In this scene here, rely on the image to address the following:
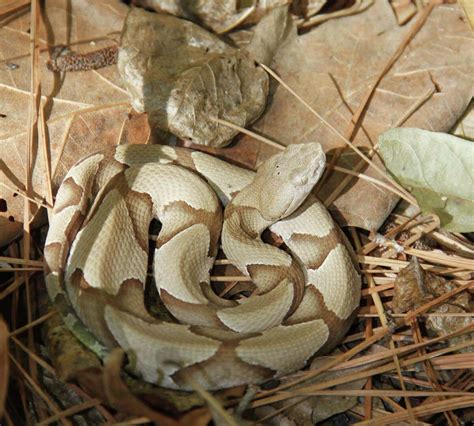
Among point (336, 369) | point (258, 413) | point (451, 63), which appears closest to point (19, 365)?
point (258, 413)

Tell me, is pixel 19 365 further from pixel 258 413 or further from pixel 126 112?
pixel 126 112

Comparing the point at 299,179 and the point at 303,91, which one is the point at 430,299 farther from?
the point at 303,91

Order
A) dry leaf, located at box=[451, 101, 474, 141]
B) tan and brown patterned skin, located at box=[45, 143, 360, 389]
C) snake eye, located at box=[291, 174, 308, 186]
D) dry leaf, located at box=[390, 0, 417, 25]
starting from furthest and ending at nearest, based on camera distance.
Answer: dry leaf, located at box=[390, 0, 417, 25]
dry leaf, located at box=[451, 101, 474, 141]
snake eye, located at box=[291, 174, 308, 186]
tan and brown patterned skin, located at box=[45, 143, 360, 389]

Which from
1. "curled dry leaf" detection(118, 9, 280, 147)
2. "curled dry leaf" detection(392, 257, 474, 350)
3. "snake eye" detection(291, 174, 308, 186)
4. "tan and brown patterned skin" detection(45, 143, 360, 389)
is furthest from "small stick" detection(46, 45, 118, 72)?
"curled dry leaf" detection(392, 257, 474, 350)

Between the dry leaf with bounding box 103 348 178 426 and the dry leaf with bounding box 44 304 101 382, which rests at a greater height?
the dry leaf with bounding box 103 348 178 426

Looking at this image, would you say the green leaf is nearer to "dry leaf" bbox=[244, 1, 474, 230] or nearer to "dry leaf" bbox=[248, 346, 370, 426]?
"dry leaf" bbox=[244, 1, 474, 230]

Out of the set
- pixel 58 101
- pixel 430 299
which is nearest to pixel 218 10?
pixel 58 101
